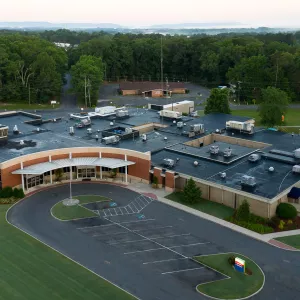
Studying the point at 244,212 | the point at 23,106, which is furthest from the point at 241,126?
the point at 23,106

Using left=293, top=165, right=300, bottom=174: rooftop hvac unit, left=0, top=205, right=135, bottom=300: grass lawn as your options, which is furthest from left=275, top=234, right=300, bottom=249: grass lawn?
left=0, top=205, right=135, bottom=300: grass lawn

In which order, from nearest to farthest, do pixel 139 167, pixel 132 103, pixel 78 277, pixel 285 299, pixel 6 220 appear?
pixel 285 299
pixel 78 277
pixel 6 220
pixel 139 167
pixel 132 103

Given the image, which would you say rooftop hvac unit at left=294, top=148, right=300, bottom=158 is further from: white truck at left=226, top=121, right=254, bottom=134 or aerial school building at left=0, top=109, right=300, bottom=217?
white truck at left=226, top=121, right=254, bottom=134

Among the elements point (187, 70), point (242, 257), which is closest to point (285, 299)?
point (242, 257)

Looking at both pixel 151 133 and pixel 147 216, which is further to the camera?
pixel 151 133


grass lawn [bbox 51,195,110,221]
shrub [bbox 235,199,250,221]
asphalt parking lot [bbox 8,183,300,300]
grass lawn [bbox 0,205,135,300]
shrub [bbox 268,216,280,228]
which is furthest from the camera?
grass lawn [bbox 51,195,110,221]

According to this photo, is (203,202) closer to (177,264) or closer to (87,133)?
(177,264)
